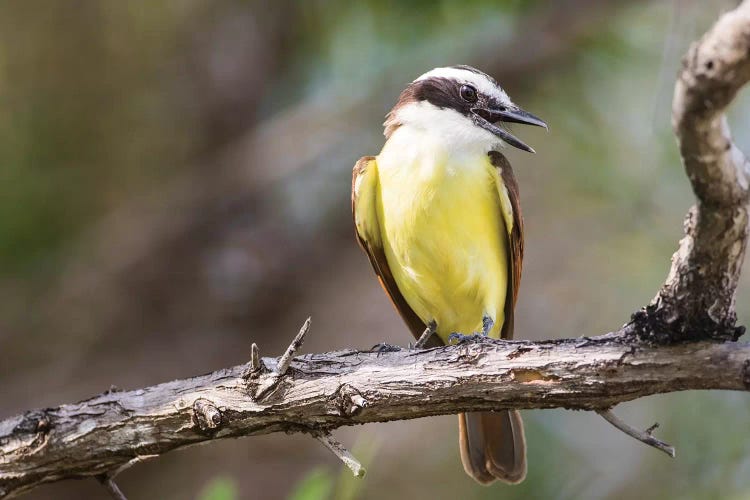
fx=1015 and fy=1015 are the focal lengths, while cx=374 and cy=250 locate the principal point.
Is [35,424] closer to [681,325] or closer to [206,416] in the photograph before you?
[206,416]

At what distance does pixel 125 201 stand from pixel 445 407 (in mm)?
4335

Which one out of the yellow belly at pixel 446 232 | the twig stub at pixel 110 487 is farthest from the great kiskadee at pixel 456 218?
the twig stub at pixel 110 487

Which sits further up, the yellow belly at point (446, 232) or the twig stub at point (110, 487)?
the yellow belly at point (446, 232)

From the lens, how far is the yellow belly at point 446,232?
4.09 m

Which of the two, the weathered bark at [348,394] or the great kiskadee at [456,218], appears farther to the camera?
the great kiskadee at [456,218]

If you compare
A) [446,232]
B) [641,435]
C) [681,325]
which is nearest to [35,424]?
[446,232]

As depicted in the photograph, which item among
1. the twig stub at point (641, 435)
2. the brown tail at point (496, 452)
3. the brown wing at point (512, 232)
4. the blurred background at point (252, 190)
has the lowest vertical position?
the twig stub at point (641, 435)

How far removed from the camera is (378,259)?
452 centimetres

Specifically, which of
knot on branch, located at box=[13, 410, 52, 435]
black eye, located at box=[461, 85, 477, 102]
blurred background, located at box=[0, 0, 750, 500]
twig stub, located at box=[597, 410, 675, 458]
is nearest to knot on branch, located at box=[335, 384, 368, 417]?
twig stub, located at box=[597, 410, 675, 458]

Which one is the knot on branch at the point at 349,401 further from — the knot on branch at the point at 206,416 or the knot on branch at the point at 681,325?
the knot on branch at the point at 681,325

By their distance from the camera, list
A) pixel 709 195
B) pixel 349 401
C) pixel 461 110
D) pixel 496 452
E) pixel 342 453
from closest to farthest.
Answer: pixel 709 195 → pixel 342 453 → pixel 349 401 → pixel 496 452 → pixel 461 110

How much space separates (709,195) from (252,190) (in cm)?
447

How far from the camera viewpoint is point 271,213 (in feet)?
21.5

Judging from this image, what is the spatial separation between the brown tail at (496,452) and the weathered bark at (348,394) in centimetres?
132
